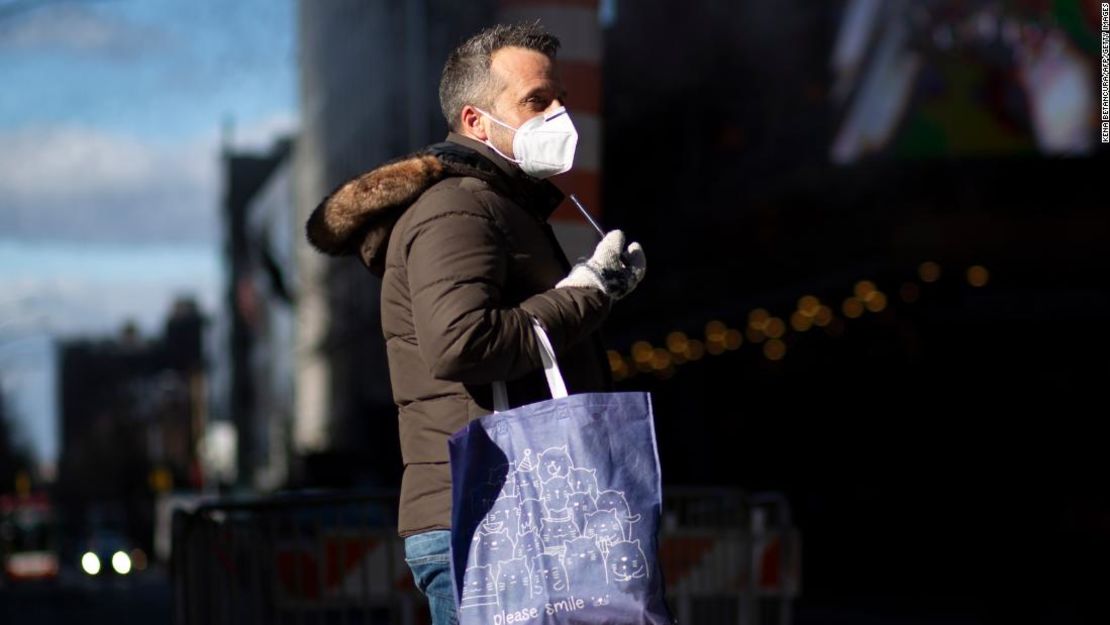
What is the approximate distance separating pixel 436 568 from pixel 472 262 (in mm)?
453

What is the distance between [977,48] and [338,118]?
28.3 m

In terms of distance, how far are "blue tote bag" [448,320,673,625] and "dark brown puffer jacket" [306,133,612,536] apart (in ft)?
0.34

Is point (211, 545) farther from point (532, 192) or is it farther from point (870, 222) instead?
point (870, 222)

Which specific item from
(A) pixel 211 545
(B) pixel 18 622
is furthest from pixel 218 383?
(A) pixel 211 545

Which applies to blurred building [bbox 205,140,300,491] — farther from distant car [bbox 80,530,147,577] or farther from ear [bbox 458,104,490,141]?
ear [bbox 458,104,490,141]


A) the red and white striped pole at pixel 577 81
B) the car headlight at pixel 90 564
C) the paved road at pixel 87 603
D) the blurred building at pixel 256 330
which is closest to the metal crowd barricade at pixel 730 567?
the red and white striped pole at pixel 577 81

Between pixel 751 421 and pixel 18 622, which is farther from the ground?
pixel 751 421

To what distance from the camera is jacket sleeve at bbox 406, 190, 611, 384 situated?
2.30 meters

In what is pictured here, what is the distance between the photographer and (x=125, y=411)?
107188mm

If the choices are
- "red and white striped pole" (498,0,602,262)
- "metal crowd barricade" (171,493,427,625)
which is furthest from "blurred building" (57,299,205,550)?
"red and white striped pole" (498,0,602,262)

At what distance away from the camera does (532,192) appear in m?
2.59

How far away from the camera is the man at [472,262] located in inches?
91.9

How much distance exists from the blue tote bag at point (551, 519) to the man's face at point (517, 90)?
46 centimetres

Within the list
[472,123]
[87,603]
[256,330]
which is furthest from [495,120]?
[256,330]
